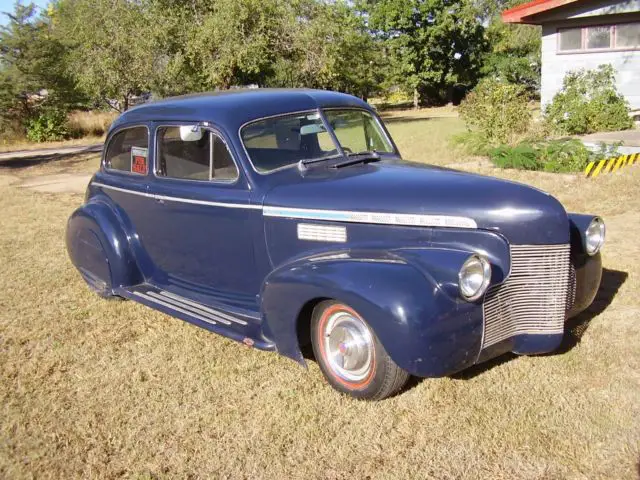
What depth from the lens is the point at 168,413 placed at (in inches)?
143

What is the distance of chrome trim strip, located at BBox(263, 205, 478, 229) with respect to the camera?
3473mm

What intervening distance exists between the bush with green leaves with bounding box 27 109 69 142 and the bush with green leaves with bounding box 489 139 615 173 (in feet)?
68.7

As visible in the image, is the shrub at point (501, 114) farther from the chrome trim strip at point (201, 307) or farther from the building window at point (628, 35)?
the chrome trim strip at point (201, 307)

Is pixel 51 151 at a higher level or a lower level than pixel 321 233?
lower

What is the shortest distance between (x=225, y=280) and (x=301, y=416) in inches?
51.9

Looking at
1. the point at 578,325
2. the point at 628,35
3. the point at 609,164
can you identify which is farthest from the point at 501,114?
the point at 578,325

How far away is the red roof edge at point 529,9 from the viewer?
49.7ft

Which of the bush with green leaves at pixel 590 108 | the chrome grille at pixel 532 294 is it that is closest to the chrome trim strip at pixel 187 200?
the chrome grille at pixel 532 294

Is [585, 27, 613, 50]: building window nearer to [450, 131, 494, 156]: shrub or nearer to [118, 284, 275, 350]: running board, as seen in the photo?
[450, 131, 494, 156]: shrub

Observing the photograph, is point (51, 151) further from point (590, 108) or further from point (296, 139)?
point (296, 139)

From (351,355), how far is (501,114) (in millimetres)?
9086

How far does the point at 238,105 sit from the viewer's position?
4.41 meters

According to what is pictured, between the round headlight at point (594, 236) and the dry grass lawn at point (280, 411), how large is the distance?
2.23 feet

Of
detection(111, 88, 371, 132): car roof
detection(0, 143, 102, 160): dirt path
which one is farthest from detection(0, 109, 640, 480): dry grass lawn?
detection(0, 143, 102, 160): dirt path
